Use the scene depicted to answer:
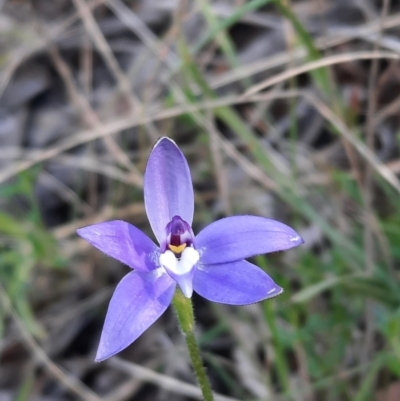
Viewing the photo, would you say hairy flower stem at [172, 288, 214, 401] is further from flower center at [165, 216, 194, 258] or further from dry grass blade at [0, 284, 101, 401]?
dry grass blade at [0, 284, 101, 401]

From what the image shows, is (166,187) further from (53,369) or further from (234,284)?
(53,369)

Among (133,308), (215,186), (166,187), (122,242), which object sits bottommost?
(133,308)

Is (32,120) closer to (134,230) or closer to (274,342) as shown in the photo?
(274,342)

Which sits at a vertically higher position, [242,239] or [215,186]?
[215,186]

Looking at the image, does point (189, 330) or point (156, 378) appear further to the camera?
point (156, 378)

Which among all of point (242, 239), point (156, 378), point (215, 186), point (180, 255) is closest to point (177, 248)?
point (180, 255)
